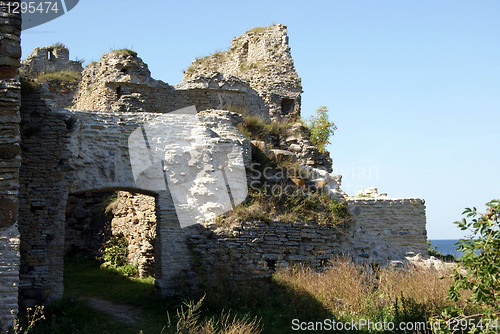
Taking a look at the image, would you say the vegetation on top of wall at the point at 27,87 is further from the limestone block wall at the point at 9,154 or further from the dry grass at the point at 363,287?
the dry grass at the point at 363,287

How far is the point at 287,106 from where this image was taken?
58.4 ft

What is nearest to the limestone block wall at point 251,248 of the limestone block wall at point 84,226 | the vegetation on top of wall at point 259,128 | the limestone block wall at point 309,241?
the limestone block wall at point 309,241

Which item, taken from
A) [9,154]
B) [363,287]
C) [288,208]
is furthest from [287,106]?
[9,154]

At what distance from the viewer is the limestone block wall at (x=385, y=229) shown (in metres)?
11.8

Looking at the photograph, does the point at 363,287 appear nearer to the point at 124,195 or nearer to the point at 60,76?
the point at 124,195

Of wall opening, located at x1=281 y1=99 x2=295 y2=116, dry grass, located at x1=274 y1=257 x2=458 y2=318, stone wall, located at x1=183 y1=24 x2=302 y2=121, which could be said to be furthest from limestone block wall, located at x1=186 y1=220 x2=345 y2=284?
wall opening, located at x1=281 y1=99 x2=295 y2=116

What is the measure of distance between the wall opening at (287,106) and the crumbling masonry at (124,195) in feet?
7.74

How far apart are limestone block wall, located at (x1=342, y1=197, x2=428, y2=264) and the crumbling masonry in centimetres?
2

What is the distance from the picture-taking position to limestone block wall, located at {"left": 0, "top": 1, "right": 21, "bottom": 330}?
658 cm

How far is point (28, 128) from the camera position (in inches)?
361

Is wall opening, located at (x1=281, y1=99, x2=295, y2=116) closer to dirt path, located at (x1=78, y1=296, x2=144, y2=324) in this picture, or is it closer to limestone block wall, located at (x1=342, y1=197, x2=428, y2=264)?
limestone block wall, located at (x1=342, y1=197, x2=428, y2=264)

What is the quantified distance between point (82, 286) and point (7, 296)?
17.7 feet

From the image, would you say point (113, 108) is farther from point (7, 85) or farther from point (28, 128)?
point (7, 85)

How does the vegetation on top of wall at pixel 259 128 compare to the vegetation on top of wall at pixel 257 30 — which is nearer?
the vegetation on top of wall at pixel 259 128
